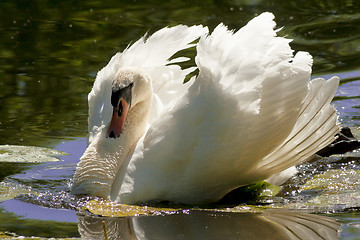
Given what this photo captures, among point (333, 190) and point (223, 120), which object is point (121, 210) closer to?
point (223, 120)

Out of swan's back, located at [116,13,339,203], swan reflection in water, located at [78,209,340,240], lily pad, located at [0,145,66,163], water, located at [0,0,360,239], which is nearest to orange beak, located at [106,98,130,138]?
swan's back, located at [116,13,339,203]

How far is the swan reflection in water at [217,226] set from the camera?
568cm

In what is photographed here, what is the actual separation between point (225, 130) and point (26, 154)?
289 centimetres

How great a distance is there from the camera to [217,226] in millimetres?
5996

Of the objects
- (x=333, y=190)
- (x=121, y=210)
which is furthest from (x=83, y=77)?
(x=333, y=190)

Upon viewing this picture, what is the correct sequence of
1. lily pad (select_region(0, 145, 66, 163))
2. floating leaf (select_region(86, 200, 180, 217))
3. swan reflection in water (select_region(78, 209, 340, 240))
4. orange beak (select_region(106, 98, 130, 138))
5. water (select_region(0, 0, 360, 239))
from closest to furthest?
swan reflection in water (select_region(78, 209, 340, 240)) < water (select_region(0, 0, 360, 239)) < floating leaf (select_region(86, 200, 180, 217)) < orange beak (select_region(106, 98, 130, 138)) < lily pad (select_region(0, 145, 66, 163))

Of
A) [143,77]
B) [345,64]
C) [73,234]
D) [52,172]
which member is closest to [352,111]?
[345,64]

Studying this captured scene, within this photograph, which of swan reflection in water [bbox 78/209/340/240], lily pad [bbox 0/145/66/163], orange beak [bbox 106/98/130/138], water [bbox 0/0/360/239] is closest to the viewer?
swan reflection in water [bbox 78/209/340/240]

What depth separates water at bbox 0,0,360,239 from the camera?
20.6 ft

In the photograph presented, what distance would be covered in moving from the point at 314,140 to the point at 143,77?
1.79 meters

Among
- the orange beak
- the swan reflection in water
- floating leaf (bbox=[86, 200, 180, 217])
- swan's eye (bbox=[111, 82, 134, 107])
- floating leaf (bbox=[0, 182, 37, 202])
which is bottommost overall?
the swan reflection in water

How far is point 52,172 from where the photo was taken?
8.08 meters

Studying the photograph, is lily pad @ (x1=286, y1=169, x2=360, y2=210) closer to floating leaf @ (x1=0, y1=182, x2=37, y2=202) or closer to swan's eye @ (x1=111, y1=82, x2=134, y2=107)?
swan's eye @ (x1=111, y1=82, x2=134, y2=107)

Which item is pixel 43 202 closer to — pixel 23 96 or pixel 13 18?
pixel 23 96
